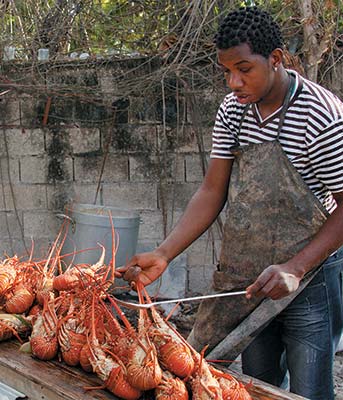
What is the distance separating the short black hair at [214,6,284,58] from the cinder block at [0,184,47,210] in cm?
363

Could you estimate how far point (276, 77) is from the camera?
2.24 metres

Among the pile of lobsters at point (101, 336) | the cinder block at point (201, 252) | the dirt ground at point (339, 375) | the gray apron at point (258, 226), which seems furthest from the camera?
the cinder block at point (201, 252)

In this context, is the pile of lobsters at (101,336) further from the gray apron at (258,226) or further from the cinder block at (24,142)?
the cinder block at (24,142)

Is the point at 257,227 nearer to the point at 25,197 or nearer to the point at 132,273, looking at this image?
the point at 132,273

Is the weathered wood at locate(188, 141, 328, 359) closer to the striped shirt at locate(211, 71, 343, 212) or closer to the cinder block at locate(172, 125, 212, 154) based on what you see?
the striped shirt at locate(211, 71, 343, 212)

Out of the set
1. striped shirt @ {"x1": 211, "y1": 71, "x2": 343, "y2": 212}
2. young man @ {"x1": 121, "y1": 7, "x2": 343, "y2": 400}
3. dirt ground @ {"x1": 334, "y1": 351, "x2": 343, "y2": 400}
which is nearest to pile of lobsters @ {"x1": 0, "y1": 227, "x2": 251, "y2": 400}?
young man @ {"x1": 121, "y1": 7, "x2": 343, "y2": 400}

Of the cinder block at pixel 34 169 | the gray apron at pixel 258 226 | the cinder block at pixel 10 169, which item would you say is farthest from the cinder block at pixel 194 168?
the gray apron at pixel 258 226

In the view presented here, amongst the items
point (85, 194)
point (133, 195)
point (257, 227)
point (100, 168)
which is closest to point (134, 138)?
point (100, 168)

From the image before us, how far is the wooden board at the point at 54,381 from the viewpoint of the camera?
2.01m

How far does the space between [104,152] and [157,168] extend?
0.51m

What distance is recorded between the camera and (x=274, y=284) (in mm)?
2078

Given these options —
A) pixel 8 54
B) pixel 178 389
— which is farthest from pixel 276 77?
pixel 8 54

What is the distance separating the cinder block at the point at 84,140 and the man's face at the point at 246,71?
3.29m

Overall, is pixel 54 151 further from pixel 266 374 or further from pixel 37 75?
pixel 266 374
